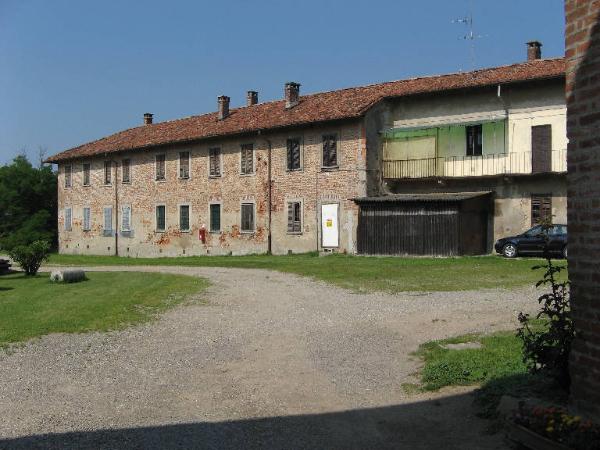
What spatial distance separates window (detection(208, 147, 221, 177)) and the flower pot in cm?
3122

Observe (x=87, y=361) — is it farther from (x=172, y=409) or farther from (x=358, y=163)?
(x=358, y=163)

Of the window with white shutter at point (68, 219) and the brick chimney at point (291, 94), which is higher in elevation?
the brick chimney at point (291, 94)

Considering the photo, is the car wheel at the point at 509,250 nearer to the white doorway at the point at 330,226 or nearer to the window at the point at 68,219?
the white doorway at the point at 330,226

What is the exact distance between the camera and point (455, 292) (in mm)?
14602

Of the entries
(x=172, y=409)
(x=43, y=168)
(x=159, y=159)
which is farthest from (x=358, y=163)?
(x=43, y=168)

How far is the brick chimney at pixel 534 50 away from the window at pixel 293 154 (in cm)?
1198

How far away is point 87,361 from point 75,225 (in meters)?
37.8

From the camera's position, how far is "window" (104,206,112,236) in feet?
136

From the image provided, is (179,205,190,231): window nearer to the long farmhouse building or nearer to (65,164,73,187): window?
the long farmhouse building

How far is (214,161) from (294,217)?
21.8 ft

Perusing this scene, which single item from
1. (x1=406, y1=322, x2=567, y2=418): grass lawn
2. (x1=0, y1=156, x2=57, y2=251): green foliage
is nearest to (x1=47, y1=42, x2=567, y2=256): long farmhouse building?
(x1=0, y1=156, x2=57, y2=251): green foliage

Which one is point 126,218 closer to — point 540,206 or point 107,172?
point 107,172

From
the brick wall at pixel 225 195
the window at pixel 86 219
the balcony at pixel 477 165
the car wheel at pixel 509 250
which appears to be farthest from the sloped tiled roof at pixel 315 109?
the car wheel at pixel 509 250

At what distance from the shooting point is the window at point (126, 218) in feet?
132
